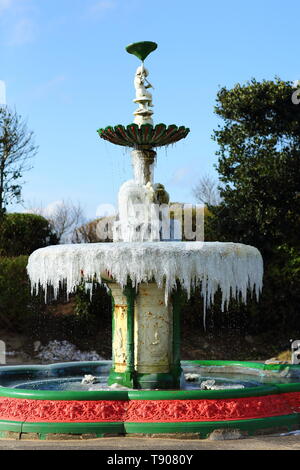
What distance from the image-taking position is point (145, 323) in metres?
8.66

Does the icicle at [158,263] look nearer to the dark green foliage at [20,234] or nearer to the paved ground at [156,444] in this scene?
the paved ground at [156,444]

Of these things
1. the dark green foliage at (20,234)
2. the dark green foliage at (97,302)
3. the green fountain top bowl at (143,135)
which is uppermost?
the green fountain top bowl at (143,135)

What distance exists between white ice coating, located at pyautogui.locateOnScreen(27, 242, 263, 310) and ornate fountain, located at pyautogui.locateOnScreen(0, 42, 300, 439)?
0.4 inches

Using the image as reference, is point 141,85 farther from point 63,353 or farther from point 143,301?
point 63,353

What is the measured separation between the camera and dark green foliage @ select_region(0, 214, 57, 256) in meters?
20.9

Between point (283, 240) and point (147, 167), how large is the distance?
9625 mm

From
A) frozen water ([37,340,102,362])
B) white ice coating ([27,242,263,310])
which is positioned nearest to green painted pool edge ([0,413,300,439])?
white ice coating ([27,242,263,310])

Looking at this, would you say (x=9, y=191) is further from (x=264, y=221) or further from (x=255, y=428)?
(x=255, y=428)

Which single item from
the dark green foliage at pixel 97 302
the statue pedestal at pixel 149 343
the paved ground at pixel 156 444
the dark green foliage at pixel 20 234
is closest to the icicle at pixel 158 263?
the statue pedestal at pixel 149 343

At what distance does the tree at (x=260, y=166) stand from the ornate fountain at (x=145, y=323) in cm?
852

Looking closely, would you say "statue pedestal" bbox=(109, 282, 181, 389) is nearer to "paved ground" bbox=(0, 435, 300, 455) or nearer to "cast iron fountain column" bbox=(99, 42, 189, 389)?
"cast iron fountain column" bbox=(99, 42, 189, 389)

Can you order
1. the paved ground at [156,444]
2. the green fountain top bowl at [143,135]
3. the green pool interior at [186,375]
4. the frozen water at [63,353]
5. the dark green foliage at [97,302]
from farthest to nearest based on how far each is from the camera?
1. the dark green foliage at [97,302]
2. the frozen water at [63,353]
3. the green pool interior at [186,375]
4. the green fountain top bowl at [143,135]
5. the paved ground at [156,444]

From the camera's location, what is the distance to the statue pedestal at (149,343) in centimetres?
856
